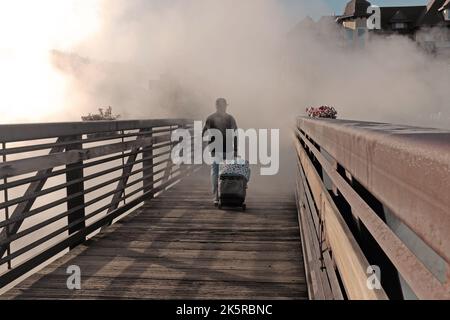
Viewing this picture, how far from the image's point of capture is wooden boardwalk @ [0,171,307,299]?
3.55m

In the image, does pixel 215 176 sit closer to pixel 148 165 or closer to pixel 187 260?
pixel 148 165

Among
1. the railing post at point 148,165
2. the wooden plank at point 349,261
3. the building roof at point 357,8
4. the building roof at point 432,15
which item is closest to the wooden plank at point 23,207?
the wooden plank at point 349,261

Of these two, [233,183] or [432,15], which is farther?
[432,15]

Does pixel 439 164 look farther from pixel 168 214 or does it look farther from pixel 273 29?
pixel 273 29

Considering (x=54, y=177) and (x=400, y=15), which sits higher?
(x=400, y=15)

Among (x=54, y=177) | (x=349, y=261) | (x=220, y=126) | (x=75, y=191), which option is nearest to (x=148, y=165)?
(x=220, y=126)

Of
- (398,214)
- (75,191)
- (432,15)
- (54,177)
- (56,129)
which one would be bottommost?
(75,191)

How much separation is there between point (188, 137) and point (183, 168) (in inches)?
28.5

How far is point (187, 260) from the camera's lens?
4.33 metres

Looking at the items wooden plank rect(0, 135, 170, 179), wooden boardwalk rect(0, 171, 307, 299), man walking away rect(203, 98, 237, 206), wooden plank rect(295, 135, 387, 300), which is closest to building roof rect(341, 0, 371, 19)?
man walking away rect(203, 98, 237, 206)

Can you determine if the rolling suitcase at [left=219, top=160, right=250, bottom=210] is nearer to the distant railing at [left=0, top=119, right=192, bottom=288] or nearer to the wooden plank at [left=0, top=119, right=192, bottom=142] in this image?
A: the distant railing at [left=0, top=119, right=192, bottom=288]

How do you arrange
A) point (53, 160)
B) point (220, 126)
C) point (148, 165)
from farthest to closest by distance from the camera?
1. point (148, 165)
2. point (220, 126)
3. point (53, 160)

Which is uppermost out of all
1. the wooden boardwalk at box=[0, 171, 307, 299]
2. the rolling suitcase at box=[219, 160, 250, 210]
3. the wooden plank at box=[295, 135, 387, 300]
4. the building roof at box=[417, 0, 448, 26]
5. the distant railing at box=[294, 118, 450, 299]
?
the building roof at box=[417, 0, 448, 26]
